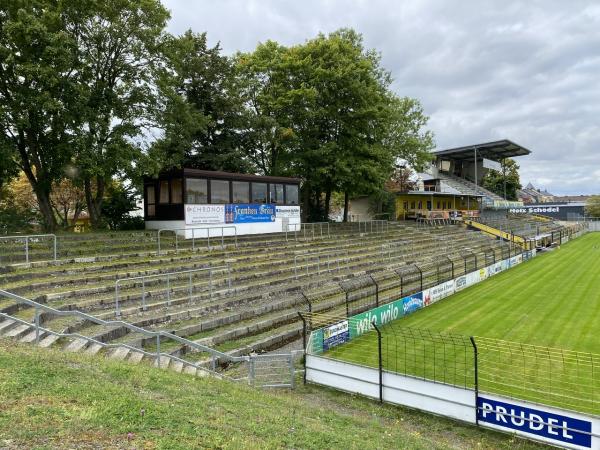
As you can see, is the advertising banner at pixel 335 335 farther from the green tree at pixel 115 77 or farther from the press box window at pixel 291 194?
the press box window at pixel 291 194

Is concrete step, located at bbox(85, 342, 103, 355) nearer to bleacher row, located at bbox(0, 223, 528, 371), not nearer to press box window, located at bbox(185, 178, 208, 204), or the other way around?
bleacher row, located at bbox(0, 223, 528, 371)

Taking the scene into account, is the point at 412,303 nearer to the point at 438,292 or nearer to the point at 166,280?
the point at 438,292

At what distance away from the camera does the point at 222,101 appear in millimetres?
27906

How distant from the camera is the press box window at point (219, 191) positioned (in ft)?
73.7

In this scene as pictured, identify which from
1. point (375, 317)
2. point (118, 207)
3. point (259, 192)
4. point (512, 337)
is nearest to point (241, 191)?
point (259, 192)

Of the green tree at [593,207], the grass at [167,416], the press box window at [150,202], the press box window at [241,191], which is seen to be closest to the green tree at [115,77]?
the press box window at [150,202]

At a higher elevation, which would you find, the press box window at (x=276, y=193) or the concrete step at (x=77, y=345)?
the press box window at (x=276, y=193)

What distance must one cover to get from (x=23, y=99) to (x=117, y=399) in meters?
15.4

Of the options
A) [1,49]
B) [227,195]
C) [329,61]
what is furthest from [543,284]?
[1,49]

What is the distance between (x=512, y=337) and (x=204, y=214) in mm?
14783

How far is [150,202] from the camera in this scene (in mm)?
22750

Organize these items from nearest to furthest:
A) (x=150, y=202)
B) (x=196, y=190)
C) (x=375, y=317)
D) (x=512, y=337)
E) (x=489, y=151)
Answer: (x=512, y=337) < (x=375, y=317) < (x=196, y=190) < (x=150, y=202) < (x=489, y=151)

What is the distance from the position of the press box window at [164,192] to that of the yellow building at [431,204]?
105 ft

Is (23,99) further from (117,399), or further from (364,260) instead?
(364,260)
